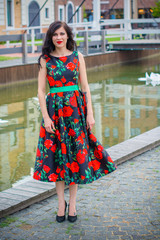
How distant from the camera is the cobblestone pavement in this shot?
11.6ft

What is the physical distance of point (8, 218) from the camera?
3.89 m

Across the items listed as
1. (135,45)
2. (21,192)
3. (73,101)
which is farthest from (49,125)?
(135,45)

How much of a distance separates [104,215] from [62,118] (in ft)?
2.89

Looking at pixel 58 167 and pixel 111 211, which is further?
pixel 111 211

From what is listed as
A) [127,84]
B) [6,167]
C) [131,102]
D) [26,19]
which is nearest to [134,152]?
[6,167]

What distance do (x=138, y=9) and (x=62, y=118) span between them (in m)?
57.8

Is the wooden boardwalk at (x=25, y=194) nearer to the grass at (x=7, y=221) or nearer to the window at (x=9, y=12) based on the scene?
the grass at (x=7, y=221)

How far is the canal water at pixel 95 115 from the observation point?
6.25m

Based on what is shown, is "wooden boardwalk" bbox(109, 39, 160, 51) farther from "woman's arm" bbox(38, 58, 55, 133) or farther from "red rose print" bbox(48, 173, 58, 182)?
"red rose print" bbox(48, 173, 58, 182)

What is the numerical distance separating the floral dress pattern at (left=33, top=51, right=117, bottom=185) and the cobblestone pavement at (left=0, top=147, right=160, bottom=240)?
0.36m

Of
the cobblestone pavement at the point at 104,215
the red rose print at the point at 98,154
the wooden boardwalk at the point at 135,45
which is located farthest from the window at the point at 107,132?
the wooden boardwalk at the point at 135,45

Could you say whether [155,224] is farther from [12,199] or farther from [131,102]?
[131,102]

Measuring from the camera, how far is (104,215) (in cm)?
389

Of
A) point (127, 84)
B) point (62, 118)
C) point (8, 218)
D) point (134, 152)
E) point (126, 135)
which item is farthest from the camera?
point (127, 84)
